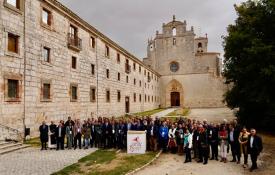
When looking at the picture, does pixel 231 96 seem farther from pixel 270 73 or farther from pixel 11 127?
pixel 11 127

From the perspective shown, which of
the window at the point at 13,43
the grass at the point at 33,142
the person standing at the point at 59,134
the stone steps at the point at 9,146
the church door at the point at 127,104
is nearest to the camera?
the stone steps at the point at 9,146

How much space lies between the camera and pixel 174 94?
60.0 metres

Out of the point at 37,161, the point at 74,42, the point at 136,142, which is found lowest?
the point at 37,161

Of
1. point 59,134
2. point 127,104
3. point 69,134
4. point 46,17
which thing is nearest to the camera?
point 59,134

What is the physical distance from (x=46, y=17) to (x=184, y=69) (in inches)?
1634

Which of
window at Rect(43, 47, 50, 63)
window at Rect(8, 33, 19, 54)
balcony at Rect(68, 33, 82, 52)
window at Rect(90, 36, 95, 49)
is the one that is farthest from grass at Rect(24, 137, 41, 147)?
window at Rect(90, 36, 95, 49)

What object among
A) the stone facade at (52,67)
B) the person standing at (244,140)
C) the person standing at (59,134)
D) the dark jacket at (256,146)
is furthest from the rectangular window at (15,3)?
the dark jacket at (256,146)

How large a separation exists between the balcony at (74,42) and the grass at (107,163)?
11.6 metres

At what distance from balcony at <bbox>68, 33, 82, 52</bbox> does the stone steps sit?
10.2m

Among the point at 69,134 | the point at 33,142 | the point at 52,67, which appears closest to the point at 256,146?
the point at 69,134

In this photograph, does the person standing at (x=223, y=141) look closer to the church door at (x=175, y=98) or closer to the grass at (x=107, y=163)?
the grass at (x=107, y=163)

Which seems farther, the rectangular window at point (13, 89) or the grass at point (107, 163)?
the rectangular window at point (13, 89)

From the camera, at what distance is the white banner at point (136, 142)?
46.6 feet

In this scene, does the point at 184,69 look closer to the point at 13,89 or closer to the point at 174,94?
the point at 174,94
